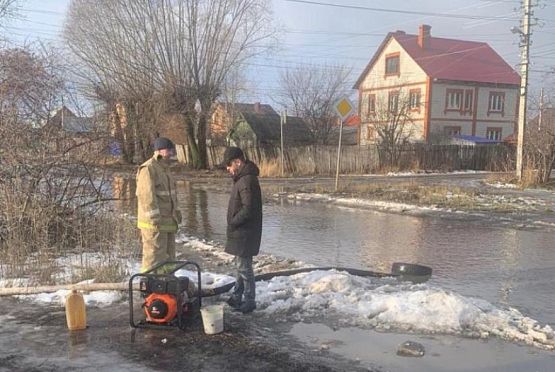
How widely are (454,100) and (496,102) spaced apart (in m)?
5.13

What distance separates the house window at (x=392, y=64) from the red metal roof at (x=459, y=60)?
4.50 feet

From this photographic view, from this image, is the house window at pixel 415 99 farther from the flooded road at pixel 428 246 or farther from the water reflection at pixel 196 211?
the flooded road at pixel 428 246

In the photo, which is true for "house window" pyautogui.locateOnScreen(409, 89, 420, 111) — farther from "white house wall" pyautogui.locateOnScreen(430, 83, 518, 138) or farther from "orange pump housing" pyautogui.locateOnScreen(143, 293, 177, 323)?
"orange pump housing" pyautogui.locateOnScreen(143, 293, 177, 323)

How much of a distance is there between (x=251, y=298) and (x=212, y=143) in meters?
33.6

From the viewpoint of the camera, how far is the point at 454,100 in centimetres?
5188

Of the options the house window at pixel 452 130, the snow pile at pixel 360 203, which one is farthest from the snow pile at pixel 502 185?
the house window at pixel 452 130

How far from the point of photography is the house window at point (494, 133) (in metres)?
54.2

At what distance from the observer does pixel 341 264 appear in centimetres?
942

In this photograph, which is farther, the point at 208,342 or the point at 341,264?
the point at 341,264

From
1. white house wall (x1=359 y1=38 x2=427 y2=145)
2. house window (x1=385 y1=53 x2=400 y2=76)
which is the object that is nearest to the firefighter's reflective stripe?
white house wall (x1=359 y1=38 x2=427 y2=145)

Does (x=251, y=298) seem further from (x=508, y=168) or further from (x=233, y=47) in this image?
(x=233, y=47)

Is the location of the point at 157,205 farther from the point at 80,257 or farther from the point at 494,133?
the point at 494,133

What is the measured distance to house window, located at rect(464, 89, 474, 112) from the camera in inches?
2067

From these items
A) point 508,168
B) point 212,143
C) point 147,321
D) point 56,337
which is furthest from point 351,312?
point 212,143
